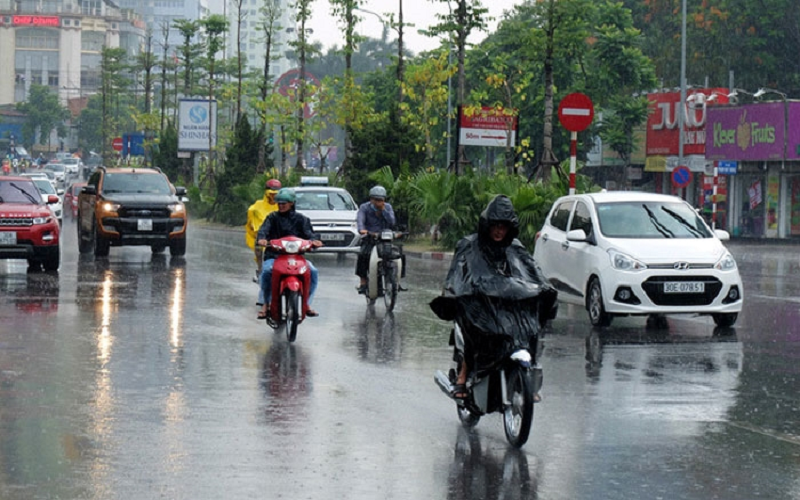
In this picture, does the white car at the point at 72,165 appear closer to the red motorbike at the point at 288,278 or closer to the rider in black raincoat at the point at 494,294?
the red motorbike at the point at 288,278

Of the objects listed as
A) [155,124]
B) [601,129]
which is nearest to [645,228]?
[601,129]

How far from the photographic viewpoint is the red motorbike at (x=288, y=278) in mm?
15414


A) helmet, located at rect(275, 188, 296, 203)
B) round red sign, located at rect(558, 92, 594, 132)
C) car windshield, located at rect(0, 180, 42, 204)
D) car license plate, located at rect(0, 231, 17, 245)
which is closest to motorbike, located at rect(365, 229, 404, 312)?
helmet, located at rect(275, 188, 296, 203)

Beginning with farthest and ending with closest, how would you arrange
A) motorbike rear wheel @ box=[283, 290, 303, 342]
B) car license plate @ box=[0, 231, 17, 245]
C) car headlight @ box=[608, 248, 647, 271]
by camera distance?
car license plate @ box=[0, 231, 17, 245] → car headlight @ box=[608, 248, 647, 271] → motorbike rear wheel @ box=[283, 290, 303, 342]

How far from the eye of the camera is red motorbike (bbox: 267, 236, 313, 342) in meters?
15.4

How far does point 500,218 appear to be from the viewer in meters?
9.36

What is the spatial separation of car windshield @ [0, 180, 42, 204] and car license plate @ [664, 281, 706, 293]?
13.1 metres

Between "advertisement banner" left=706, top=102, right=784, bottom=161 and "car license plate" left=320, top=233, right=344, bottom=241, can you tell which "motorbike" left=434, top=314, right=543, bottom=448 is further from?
"advertisement banner" left=706, top=102, right=784, bottom=161

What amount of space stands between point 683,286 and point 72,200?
156 ft

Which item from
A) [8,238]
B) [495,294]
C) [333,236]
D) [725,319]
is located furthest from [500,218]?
[333,236]

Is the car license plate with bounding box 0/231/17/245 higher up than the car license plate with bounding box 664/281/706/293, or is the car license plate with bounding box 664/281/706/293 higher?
the car license plate with bounding box 0/231/17/245

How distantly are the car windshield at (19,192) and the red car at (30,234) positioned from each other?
0.38 meters

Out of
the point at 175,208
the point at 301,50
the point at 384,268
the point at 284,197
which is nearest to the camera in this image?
the point at 284,197

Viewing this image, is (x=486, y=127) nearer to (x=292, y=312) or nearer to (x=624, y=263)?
(x=624, y=263)
